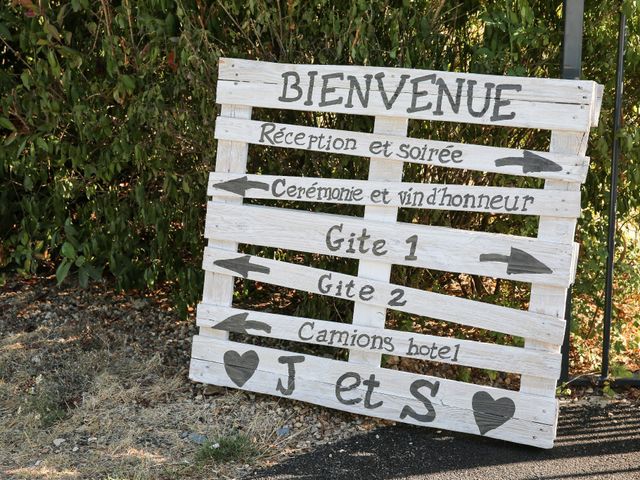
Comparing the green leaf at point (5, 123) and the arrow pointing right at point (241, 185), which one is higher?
the green leaf at point (5, 123)

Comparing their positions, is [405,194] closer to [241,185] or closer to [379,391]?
[241,185]

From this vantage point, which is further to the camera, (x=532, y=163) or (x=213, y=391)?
(x=213, y=391)

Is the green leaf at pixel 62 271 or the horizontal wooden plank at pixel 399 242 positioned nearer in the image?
the horizontal wooden plank at pixel 399 242

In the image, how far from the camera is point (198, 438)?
13.1 ft

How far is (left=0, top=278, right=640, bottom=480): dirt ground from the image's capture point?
3.82m

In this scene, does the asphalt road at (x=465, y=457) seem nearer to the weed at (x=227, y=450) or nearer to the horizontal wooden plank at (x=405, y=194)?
the weed at (x=227, y=450)

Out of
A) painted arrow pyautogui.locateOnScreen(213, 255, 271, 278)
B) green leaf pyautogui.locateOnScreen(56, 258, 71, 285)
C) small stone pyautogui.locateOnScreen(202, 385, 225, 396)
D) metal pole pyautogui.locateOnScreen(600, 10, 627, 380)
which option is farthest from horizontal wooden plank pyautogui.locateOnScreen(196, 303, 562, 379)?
green leaf pyautogui.locateOnScreen(56, 258, 71, 285)

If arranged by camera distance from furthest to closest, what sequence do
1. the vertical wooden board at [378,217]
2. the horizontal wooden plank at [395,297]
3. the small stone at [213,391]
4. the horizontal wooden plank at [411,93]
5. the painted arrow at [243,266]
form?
1. the small stone at [213,391]
2. the painted arrow at [243,266]
3. the vertical wooden board at [378,217]
4. the horizontal wooden plank at [395,297]
5. the horizontal wooden plank at [411,93]

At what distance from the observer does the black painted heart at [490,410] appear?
3963 millimetres

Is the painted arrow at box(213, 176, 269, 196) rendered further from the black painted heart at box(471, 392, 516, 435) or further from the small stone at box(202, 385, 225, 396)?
the black painted heart at box(471, 392, 516, 435)

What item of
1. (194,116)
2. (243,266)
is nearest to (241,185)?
(243,266)

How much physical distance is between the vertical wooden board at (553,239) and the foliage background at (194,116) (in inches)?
21.4

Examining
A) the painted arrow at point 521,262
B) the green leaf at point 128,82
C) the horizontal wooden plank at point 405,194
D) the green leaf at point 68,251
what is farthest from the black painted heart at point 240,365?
the green leaf at point 128,82

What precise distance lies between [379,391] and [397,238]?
0.77m
